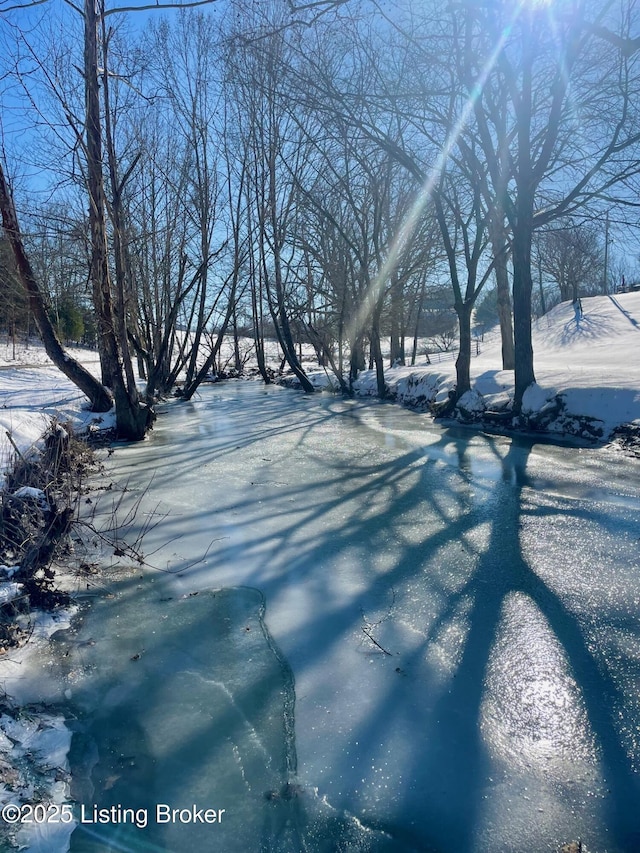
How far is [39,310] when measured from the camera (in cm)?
1205

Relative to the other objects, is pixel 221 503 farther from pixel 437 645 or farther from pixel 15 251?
pixel 15 251

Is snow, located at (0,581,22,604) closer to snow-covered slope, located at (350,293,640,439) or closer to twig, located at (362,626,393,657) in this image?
twig, located at (362,626,393,657)

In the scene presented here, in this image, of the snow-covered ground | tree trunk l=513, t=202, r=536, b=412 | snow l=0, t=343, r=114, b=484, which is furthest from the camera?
tree trunk l=513, t=202, r=536, b=412

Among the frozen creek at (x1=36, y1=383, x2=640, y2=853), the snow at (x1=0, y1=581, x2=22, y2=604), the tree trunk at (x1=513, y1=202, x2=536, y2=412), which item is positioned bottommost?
the frozen creek at (x1=36, y1=383, x2=640, y2=853)

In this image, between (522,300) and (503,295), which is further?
(503,295)

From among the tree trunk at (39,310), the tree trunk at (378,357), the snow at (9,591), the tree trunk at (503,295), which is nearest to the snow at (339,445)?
the snow at (9,591)

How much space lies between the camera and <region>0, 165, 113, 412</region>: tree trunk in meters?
11.1

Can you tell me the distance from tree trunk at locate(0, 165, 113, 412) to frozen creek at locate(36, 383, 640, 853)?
777 centimetres

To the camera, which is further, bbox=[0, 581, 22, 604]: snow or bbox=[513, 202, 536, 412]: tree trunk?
bbox=[513, 202, 536, 412]: tree trunk

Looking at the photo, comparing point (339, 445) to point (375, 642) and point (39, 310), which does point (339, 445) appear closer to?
point (375, 642)

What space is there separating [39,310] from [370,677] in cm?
1160

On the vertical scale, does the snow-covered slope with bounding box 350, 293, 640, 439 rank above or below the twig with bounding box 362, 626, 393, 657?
above

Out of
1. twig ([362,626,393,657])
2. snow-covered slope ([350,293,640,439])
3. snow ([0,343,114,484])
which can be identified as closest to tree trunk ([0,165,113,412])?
snow ([0,343,114,484])

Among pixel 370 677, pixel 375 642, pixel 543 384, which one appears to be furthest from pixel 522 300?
pixel 370 677
